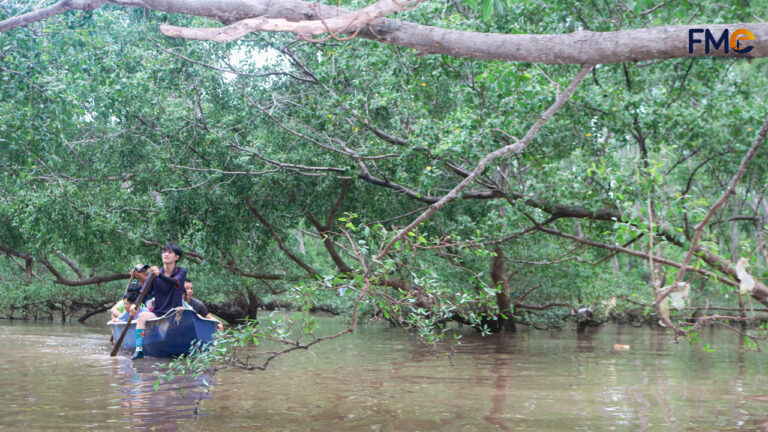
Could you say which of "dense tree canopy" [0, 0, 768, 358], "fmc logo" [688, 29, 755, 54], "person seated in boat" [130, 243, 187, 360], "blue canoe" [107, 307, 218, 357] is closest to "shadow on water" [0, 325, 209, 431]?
"blue canoe" [107, 307, 218, 357]

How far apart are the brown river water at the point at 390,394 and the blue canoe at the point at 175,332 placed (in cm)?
38

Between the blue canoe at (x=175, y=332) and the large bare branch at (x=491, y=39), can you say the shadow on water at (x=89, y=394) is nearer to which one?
Result: the blue canoe at (x=175, y=332)

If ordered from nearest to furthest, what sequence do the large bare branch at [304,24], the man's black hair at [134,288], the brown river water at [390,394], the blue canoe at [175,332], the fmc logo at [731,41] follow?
the fmc logo at [731,41] < the large bare branch at [304,24] < the brown river water at [390,394] < the blue canoe at [175,332] < the man's black hair at [134,288]

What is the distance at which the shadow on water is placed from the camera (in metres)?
5.57

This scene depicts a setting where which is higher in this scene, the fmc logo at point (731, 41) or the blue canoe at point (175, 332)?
the fmc logo at point (731, 41)

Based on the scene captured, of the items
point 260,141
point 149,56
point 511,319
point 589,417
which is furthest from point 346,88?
point 511,319

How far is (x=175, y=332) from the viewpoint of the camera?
10133 mm

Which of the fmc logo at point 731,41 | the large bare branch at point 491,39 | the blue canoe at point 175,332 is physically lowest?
the blue canoe at point 175,332

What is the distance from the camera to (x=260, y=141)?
13391 mm

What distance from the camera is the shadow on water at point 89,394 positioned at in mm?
5570

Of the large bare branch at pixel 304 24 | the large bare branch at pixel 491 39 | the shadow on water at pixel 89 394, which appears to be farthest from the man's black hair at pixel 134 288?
the large bare branch at pixel 304 24

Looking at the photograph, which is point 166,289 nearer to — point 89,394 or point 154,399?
point 89,394

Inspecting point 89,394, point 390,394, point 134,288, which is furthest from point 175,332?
point 390,394

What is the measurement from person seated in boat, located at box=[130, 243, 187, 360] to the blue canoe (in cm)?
14
